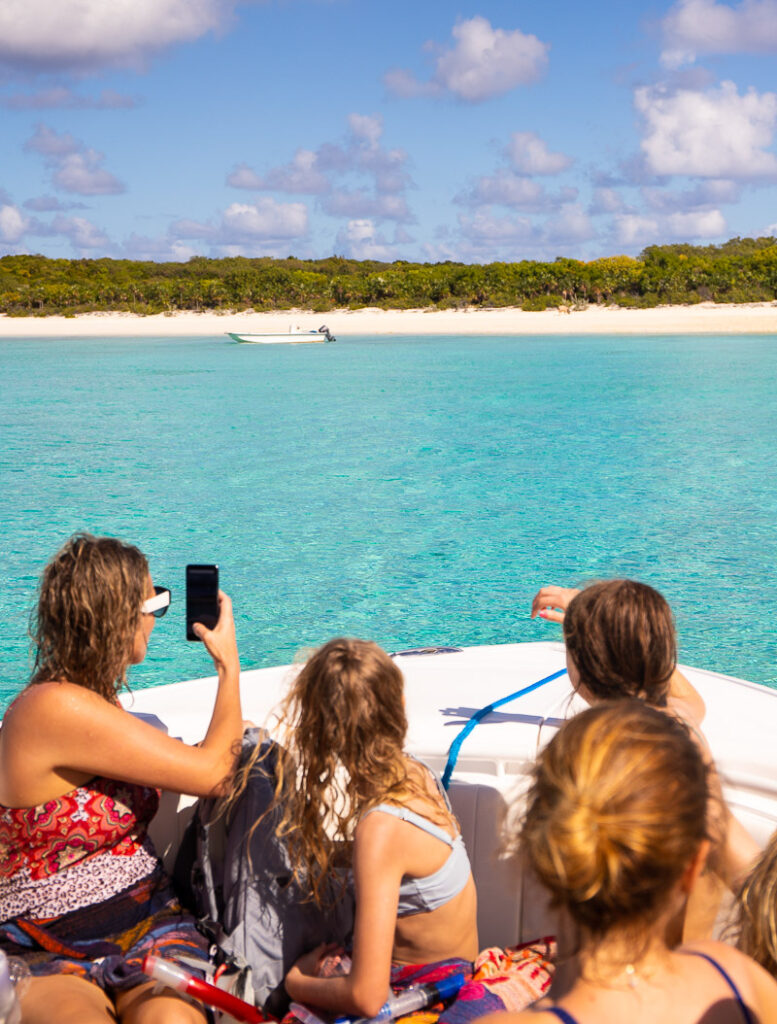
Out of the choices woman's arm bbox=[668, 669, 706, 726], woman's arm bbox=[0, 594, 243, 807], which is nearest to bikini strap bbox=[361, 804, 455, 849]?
woman's arm bbox=[0, 594, 243, 807]

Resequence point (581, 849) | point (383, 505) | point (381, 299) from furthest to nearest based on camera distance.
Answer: point (381, 299) → point (383, 505) → point (581, 849)

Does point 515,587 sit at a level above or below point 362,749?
below

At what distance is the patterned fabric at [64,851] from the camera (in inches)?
67.9

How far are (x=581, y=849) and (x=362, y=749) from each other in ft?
2.22

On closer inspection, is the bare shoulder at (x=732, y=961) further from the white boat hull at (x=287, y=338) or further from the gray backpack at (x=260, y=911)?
the white boat hull at (x=287, y=338)

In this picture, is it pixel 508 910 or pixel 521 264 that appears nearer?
pixel 508 910

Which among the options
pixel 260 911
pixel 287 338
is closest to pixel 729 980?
pixel 260 911

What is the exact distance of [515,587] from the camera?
7398 mm

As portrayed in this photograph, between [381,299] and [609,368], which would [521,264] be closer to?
[381,299]

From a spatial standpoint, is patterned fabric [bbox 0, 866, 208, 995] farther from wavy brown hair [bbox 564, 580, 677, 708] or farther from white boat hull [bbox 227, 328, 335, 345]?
white boat hull [bbox 227, 328, 335, 345]

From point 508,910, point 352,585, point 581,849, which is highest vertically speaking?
point 581,849

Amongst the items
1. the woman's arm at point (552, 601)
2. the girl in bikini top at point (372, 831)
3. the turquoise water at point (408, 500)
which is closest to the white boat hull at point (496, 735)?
the girl in bikini top at point (372, 831)

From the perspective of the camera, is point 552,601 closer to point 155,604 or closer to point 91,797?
point 155,604

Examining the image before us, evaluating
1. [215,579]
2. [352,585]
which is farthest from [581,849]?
[352,585]
